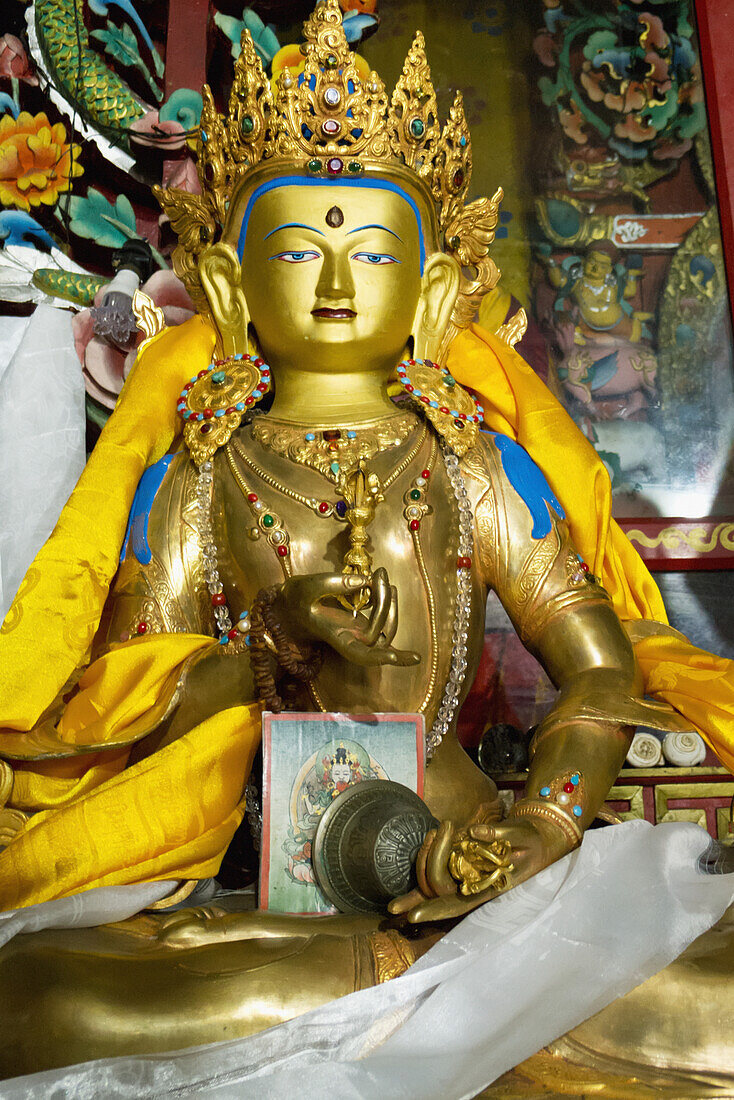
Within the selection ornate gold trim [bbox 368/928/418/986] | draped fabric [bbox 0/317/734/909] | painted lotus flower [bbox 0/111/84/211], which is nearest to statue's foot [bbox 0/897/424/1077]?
ornate gold trim [bbox 368/928/418/986]

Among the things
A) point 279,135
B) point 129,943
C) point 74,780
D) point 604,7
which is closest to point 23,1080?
point 129,943

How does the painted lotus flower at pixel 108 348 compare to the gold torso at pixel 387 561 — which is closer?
the gold torso at pixel 387 561

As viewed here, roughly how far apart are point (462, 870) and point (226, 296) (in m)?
1.30

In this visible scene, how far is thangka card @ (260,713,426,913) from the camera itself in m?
2.00

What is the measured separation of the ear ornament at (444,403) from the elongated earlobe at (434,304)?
6 centimetres

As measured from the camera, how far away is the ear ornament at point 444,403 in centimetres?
237

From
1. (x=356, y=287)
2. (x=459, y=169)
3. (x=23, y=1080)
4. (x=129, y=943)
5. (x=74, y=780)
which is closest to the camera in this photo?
(x=23, y=1080)

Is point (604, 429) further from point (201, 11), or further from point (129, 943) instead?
point (129, 943)

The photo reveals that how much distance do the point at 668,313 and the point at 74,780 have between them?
6.20ft

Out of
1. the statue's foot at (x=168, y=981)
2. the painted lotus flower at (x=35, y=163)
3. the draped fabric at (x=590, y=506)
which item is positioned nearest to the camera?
the statue's foot at (x=168, y=981)

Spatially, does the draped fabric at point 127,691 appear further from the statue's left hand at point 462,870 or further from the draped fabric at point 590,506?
the statue's left hand at point 462,870

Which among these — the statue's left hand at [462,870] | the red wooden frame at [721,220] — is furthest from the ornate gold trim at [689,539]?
the statue's left hand at [462,870]

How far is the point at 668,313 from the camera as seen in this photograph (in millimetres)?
3125

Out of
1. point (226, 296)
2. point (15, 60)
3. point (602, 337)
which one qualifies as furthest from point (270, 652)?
point (15, 60)
